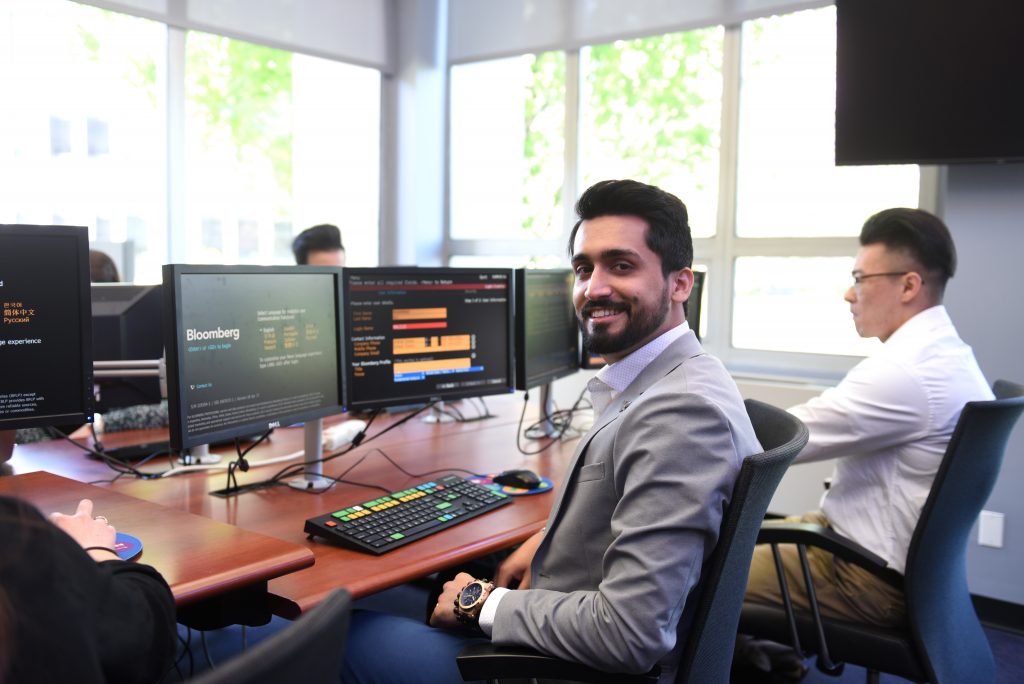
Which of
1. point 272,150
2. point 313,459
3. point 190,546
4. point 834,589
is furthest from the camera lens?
point 272,150

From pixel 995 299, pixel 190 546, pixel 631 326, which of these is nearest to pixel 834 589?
pixel 631 326

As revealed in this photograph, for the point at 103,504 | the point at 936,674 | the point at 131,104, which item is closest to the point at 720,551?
the point at 936,674

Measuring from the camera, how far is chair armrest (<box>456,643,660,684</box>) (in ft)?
4.04

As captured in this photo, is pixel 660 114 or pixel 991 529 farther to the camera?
pixel 660 114

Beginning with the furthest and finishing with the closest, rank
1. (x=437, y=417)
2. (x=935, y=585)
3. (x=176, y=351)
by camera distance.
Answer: (x=437, y=417), (x=935, y=585), (x=176, y=351)

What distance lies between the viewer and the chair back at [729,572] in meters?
1.15

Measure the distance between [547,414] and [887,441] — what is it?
3.72 feet

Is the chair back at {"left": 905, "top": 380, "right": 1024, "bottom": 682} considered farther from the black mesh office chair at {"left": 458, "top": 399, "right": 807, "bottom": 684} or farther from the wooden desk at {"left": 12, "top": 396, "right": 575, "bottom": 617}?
the wooden desk at {"left": 12, "top": 396, "right": 575, "bottom": 617}

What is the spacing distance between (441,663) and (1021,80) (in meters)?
2.74

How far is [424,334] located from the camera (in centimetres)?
221

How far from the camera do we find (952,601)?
179cm

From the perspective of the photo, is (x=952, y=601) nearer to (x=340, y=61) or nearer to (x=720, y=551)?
(x=720, y=551)

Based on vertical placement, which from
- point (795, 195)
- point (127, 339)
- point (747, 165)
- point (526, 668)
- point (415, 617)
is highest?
point (747, 165)

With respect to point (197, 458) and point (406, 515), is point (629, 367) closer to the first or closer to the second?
point (406, 515)
